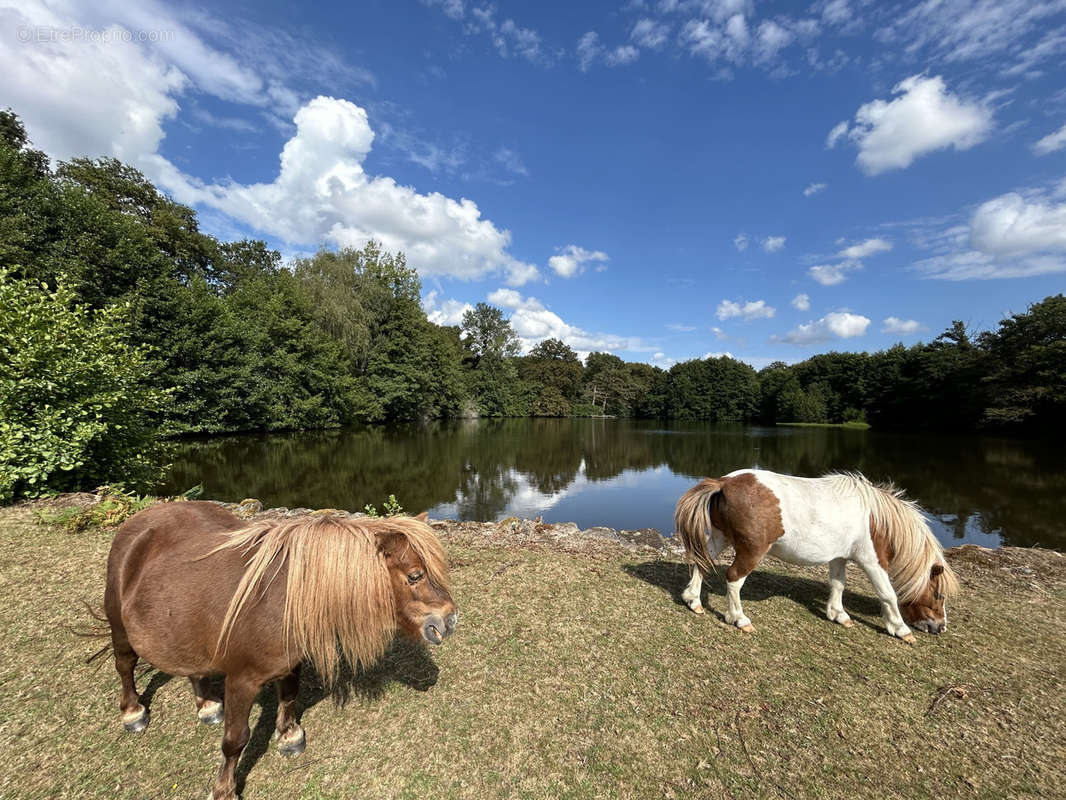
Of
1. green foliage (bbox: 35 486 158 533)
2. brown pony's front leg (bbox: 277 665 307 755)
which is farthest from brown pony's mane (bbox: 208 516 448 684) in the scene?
green foliage (bbox: 35 486 158 533)

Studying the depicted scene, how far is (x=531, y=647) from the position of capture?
3.54 metres

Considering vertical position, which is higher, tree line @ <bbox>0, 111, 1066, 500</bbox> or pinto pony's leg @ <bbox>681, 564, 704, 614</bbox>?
tree line @ <bbox>0, 111, 1066, 500</bbox>

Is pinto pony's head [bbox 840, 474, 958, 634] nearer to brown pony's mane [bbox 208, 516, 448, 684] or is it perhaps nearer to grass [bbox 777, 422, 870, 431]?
brown pony's mane [bbox 208, 516, 448, 684]

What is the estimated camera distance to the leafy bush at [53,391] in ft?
20.4

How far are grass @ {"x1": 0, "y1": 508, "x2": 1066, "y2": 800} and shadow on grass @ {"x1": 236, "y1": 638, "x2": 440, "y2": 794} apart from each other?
18mm

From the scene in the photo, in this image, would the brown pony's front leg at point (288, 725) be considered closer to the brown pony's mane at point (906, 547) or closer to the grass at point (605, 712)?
the grass at point (605, 712)

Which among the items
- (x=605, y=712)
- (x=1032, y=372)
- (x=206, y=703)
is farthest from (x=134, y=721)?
(x=1032, y=372)

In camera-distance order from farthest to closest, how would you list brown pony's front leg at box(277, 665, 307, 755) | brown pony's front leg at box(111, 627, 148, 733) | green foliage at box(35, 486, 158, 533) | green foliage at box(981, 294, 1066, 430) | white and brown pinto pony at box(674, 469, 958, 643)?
green foliage at box(981, 294, 1066, 430) → green foliage at box(35, 486, 158, 533) → white and brown pinto pony at box(674, 469, 958, 643) → brown pony's front leg at box(111, 627, 148, 733) → brown pony's front leg at box(277, 665, 307, 755)

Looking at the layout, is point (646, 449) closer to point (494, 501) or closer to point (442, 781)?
point (494, 501)

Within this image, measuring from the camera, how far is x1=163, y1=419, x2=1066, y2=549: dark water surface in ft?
36.9

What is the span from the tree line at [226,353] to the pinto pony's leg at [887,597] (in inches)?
431

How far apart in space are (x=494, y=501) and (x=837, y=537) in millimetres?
10232

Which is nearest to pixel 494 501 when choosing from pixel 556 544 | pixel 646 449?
pixel 556 544

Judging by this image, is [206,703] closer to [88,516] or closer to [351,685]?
[351,685]
